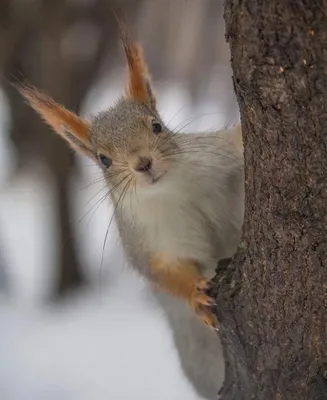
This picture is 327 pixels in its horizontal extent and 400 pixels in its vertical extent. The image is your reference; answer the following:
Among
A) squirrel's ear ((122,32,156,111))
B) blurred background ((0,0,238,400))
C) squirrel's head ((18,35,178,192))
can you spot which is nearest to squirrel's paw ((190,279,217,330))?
squirrel's head ((18,35,178,192))

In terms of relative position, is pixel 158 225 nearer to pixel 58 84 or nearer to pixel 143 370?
pixel 143 370

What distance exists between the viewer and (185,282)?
3.39ft

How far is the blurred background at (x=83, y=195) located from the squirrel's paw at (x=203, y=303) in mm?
378

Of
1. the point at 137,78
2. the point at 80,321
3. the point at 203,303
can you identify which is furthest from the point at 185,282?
the point at 80,321

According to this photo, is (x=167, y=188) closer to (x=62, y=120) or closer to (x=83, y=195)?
(x=62, y=120)

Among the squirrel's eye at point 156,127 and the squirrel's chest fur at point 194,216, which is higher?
the squirrel's eye at point 156,127

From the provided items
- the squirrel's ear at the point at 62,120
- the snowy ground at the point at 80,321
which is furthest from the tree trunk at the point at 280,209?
the snowy ground at the point at 80,321

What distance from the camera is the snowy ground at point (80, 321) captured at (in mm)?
1451

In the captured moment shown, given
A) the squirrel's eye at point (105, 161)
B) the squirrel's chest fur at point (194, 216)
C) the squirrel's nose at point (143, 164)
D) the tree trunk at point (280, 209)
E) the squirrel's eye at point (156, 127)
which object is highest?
the squirrel's eye at point (156, 127)

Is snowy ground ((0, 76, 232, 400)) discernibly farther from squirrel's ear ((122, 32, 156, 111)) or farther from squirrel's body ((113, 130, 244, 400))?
squirrel's ear ((122, 32, 156, 111))

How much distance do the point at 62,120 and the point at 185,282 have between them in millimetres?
298

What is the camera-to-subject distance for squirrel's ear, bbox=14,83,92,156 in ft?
3.42

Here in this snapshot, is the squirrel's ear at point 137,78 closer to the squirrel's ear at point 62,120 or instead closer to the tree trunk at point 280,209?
the squirrel's ear at point 62,120

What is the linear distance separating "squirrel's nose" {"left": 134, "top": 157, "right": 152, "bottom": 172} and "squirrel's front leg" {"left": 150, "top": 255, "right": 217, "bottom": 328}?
Answer: 0.60 ft
